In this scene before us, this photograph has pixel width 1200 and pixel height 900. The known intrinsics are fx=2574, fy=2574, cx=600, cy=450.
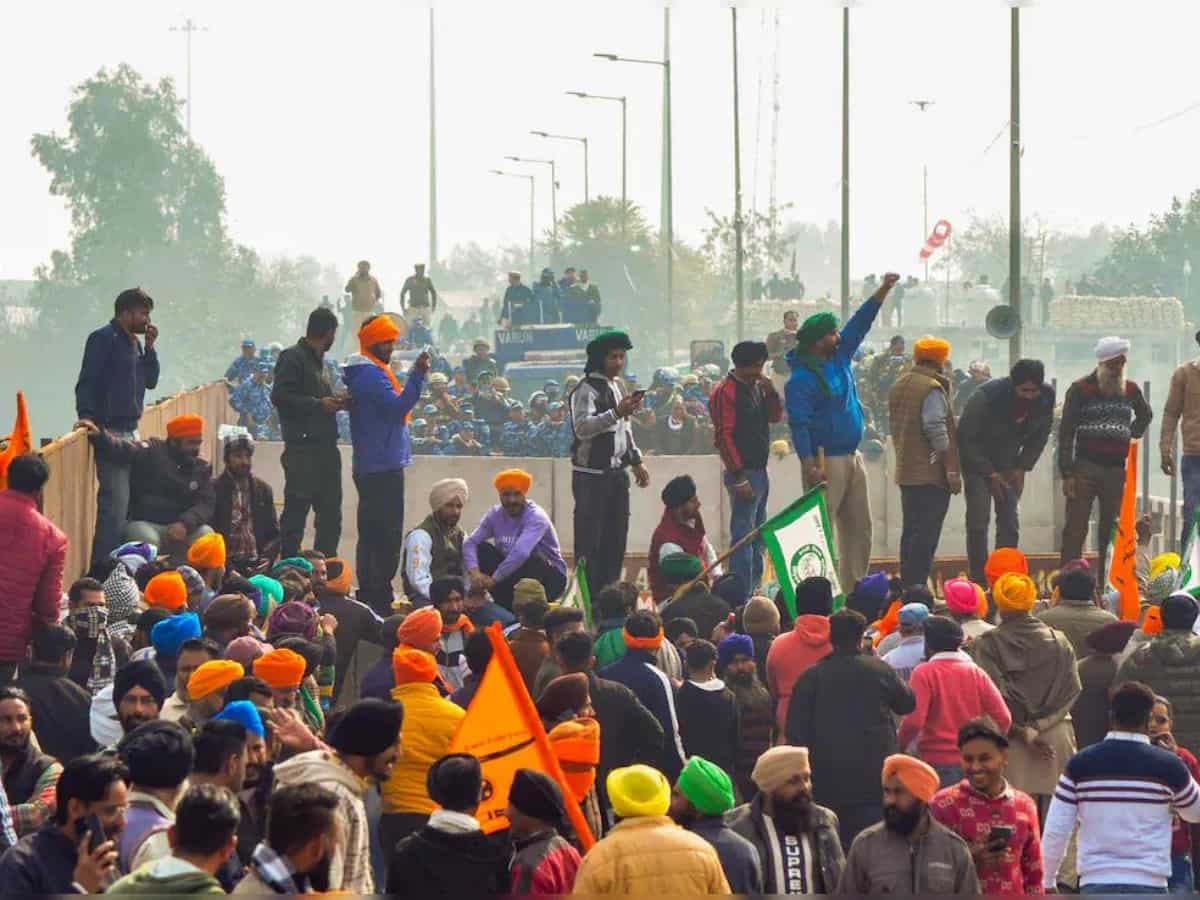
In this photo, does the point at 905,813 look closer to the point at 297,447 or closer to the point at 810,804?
the point at 810,804

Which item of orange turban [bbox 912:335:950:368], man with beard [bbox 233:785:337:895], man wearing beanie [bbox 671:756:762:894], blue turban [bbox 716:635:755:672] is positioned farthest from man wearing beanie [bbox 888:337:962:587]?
man with beard [bbox 233:785:337:895]

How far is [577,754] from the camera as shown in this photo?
964 cm

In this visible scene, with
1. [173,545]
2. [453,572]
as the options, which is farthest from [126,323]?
[453,572]

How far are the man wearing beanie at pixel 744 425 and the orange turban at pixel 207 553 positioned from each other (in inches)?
149

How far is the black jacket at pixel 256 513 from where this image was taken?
1569 cm

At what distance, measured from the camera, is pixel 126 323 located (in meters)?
15.6

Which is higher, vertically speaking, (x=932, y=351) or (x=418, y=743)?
(x=932, y=351)

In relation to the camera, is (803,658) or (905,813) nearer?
(905,813)

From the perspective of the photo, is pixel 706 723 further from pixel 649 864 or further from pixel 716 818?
pixel 649 864

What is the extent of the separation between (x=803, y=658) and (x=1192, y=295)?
114 meters

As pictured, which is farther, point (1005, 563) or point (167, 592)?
point (1005, 563)

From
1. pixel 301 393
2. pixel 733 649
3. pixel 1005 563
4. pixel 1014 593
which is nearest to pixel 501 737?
pixel 733 649

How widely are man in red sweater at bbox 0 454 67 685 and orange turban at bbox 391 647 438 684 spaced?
2957 millimetres

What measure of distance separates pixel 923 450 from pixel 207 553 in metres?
5.31
